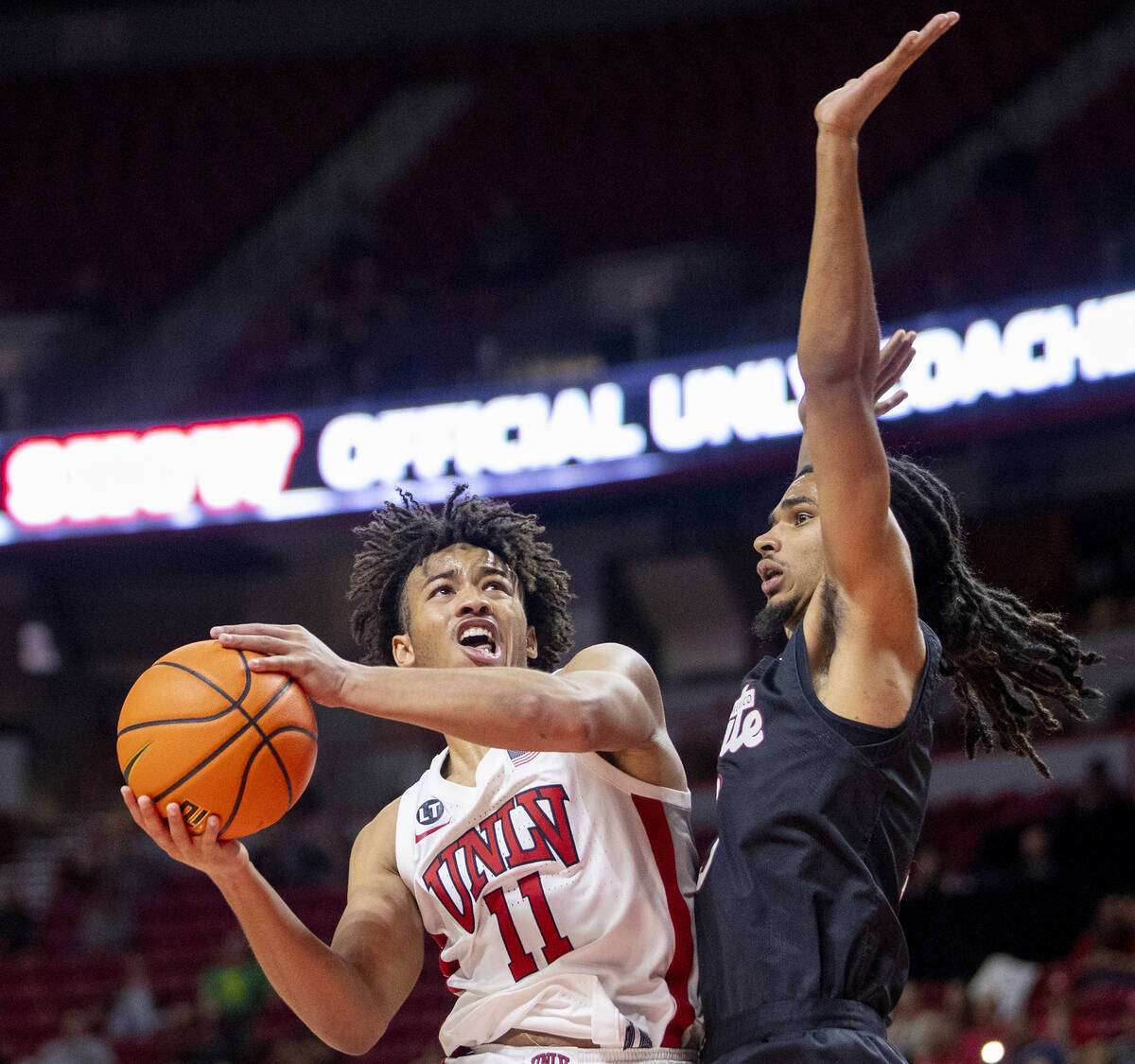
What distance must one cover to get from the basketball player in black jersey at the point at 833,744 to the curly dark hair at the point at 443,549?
0.83 m

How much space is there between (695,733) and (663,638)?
6.31ft

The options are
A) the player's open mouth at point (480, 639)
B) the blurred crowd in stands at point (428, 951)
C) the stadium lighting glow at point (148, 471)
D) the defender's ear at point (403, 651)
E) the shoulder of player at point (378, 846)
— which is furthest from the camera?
the stadium lighting glow at point (148, 471)

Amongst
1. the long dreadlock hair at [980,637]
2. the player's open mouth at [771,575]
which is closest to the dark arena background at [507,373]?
the long dreadlock hair at [980,637]

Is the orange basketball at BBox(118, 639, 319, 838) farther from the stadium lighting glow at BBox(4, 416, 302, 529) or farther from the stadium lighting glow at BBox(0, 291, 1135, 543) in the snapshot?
the stadium lighting glow at BBox(4, 416, 302, 529)

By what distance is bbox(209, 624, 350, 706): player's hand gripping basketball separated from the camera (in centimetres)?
252

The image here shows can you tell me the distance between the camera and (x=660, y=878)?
115 inches

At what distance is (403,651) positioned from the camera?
11.3 ft

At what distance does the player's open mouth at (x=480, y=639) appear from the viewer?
10.3 ft

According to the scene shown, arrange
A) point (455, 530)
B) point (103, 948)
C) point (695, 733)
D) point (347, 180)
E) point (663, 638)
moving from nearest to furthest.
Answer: point (455, 530) < point (103, 948) < point (695, 733) < point (663, 638) < point (347, 180)

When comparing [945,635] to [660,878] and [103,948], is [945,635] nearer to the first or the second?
[660,878]

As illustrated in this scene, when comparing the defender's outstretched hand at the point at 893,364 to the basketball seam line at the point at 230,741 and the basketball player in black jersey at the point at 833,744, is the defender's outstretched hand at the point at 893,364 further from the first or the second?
the basketball seam line at the point at 230,741

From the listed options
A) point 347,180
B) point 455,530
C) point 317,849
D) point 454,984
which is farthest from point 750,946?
point 347,180

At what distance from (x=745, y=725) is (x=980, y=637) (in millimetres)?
525

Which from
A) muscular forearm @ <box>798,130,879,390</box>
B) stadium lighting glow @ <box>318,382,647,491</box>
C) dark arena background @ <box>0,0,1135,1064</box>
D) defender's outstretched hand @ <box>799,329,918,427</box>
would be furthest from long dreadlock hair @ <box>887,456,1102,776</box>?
stadium lighting glow @ <box>318,382,647,491</box>
